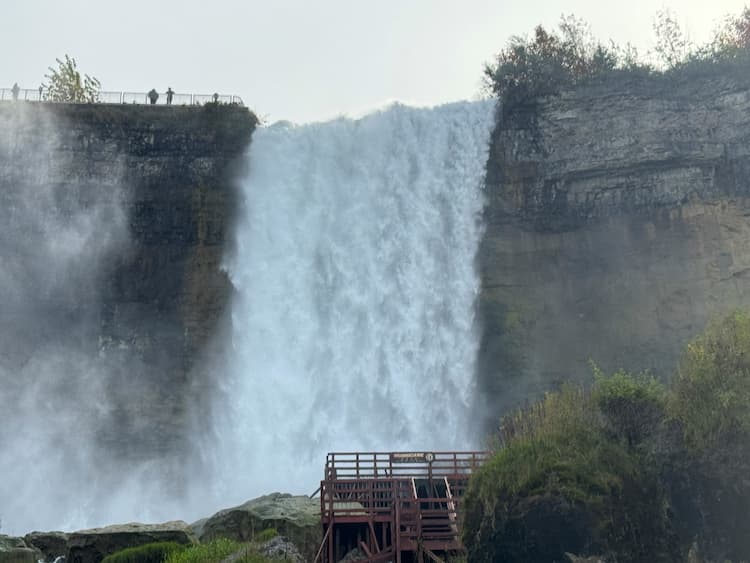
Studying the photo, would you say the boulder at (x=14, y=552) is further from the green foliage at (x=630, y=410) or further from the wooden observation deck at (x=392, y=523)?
the green foliage at (x=630, y=410)

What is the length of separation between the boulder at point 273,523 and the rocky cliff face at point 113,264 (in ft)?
30.8

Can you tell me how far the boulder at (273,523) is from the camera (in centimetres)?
1755

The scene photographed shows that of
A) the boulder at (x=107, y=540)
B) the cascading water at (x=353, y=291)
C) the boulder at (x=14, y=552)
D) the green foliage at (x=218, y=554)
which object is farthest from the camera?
the cascading water at (x=353, y=291)

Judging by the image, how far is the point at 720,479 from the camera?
518 inches

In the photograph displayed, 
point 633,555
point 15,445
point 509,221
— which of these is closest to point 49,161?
point 15,445

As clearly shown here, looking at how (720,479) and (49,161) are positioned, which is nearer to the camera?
(720,479)

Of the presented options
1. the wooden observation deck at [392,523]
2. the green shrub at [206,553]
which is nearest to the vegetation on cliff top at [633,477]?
the wooden observation deck at [392,523]

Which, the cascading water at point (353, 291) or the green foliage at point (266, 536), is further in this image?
the cascading water at point (353, 291)

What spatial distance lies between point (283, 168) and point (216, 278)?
513cm

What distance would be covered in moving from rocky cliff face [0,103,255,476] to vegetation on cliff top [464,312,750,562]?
54.6 feet

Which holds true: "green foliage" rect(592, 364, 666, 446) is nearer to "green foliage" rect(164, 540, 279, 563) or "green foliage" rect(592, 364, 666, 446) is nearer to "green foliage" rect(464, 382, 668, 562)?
"green foliage" rect(464, 382, 668, 562)

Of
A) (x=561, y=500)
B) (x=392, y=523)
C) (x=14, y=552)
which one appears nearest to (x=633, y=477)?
(x=561, y=500)

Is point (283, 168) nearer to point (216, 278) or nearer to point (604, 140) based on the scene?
point (216, 278)

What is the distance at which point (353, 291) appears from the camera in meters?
28.7
